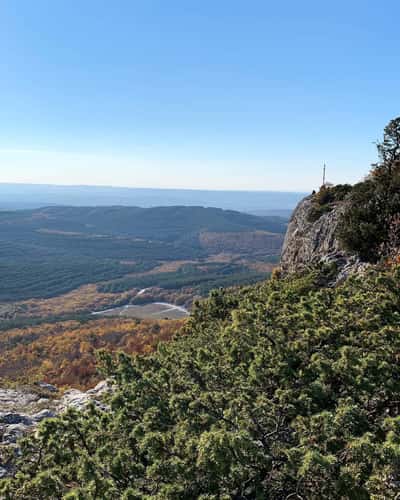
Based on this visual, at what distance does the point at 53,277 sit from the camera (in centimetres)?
15825

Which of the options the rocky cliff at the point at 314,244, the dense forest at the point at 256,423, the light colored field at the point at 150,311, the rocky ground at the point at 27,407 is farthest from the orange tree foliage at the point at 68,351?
the light colored field at the point at 150,311

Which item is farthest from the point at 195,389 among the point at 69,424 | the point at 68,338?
the point at 68,338

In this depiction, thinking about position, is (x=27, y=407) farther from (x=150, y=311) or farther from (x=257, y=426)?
(x=150, y=311)

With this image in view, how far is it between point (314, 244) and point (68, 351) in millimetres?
31099

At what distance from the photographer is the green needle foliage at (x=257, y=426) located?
14.1 ft

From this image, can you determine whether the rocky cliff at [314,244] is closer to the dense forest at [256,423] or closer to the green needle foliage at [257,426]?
the dense forest at [256,423]

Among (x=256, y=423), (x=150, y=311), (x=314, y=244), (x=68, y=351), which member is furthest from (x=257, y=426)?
(x=150, y=311)

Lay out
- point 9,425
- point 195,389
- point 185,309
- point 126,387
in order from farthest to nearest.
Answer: point 185,309, point 9,425, point 126,387, point 195,389

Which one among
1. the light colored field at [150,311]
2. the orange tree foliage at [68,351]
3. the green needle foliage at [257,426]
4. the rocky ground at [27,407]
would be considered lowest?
the light colored field at [150,311]

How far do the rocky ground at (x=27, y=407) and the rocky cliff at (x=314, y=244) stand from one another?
10.8 meters

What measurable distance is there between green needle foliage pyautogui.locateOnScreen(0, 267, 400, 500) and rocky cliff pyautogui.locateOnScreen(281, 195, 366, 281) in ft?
25.6

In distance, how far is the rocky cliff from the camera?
1611cm

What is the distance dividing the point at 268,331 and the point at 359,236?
9402 mm

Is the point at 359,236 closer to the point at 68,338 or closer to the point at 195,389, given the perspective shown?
the point at 195,389
